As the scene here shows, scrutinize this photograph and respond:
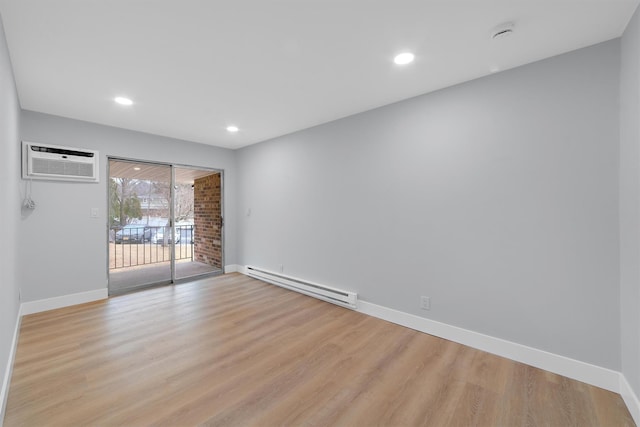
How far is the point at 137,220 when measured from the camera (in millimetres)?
4758

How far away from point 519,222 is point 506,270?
0.43 m

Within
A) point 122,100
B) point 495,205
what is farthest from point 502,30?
point 122,100

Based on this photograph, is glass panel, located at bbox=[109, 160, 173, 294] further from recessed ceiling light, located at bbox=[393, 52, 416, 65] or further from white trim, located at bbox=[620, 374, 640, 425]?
white trim, located at bbox=[620, 374, 640, 425]

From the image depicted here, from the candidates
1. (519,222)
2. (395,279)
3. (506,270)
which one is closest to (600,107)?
(519,222)

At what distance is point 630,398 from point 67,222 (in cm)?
575

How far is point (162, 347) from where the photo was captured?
8.20 ft

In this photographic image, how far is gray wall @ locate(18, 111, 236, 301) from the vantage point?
3.34 m

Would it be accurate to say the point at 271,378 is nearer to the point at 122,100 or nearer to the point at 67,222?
the point at 122,100

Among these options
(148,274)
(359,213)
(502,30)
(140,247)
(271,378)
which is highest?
(502,30)

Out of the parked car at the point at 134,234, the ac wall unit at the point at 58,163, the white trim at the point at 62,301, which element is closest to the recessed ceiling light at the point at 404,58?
the ac wall unit at the point at 58,163

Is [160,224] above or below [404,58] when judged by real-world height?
below

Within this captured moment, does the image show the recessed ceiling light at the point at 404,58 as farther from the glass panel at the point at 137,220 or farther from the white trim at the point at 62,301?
the white trim at the point at 62,301

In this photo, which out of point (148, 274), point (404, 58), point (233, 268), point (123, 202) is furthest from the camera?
point (233, 268)

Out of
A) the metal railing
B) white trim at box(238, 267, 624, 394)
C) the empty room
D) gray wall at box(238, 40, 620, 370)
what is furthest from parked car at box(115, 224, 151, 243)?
white trim at box(238, 267, 624, 394)
